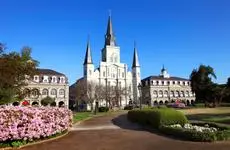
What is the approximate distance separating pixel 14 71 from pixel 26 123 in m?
9.61

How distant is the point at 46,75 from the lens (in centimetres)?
9669

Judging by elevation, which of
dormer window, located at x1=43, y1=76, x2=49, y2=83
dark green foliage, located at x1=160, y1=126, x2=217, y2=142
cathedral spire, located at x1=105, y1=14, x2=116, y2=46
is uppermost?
cathedral spire, located at x1=105, y1=14, x2=116, y2=46

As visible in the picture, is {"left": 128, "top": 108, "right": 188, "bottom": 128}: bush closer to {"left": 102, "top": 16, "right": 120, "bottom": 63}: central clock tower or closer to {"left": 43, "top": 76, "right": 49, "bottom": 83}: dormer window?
{"left": 43, "top": 76, "right": 49, "bottom": 83}: dormer window

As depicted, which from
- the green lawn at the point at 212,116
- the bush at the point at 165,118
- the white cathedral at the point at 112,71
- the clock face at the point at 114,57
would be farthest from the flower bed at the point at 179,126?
the clock face at the point at 114,57

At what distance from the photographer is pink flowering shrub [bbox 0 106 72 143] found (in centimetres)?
1363

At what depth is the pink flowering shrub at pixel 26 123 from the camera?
13.6m

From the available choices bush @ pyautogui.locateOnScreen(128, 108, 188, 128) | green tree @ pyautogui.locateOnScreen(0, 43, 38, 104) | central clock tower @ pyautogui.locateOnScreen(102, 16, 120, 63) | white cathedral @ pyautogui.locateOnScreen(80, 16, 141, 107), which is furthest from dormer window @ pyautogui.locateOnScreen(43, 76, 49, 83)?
bush @ pyautogui.locateOnScreen(128, 108, 188, 128)

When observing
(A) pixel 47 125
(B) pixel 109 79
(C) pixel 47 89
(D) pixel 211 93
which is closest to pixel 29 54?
(A) pixel 47 125

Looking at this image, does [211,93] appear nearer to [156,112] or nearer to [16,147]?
[156,112]

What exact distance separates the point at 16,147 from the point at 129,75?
97.1 metres

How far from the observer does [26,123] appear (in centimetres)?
1446

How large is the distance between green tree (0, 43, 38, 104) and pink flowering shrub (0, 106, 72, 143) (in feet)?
21.8

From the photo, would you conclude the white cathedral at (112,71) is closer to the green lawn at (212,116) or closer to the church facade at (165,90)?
the church facade at (165,90)

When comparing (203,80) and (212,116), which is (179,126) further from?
(203,80)
